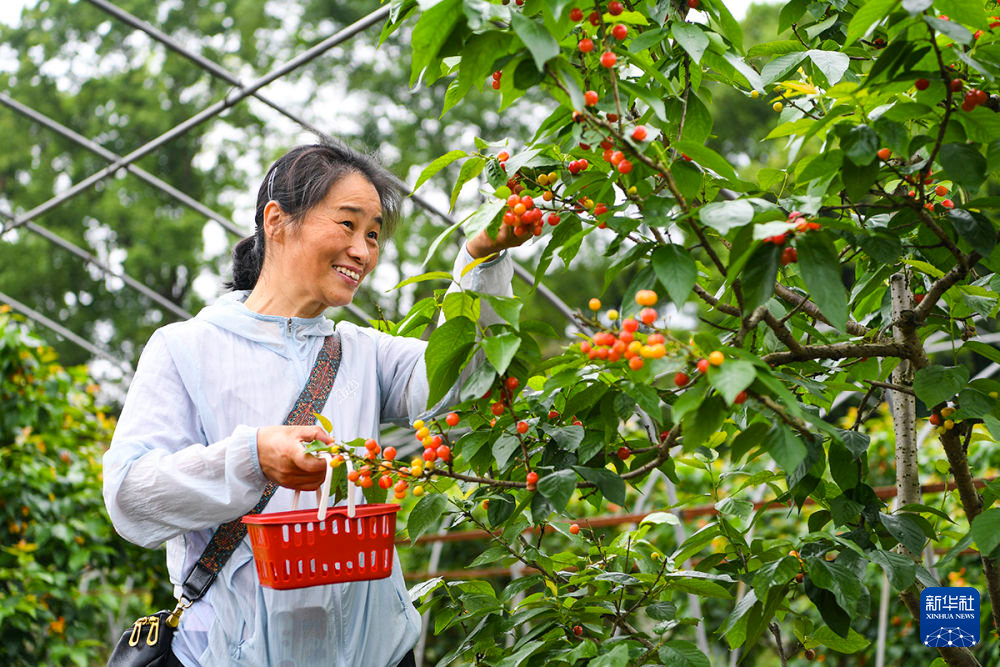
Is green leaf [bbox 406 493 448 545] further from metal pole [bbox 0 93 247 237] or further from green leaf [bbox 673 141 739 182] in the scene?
metal pole [bbox 0 93 247 237]

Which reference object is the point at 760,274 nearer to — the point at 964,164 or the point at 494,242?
the point at 964,164

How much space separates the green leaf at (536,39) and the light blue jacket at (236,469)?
54cm

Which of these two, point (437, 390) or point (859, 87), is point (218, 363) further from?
point (859, 87)

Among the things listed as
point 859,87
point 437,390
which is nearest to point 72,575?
point 437,390

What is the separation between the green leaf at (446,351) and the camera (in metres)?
1.29

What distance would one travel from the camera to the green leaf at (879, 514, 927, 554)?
1.46 meters

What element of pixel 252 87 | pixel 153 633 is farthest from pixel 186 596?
pixel 252 87

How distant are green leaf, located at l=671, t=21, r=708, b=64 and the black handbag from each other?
33.5 inches

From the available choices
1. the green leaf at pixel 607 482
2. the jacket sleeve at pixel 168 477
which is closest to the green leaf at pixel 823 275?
the green leaf at pixel 607 482

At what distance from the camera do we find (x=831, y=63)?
54.1 inches

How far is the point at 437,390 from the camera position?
132 cm

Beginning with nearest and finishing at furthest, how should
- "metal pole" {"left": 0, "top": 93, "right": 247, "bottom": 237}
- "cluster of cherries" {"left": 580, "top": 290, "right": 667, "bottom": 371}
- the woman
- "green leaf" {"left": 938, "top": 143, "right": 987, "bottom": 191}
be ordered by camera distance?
"cluster of cherries" {"left": 580, "top": 290, "right": 667, "bottom": 371}
"green leaf" {"left": 938, "top": 143, "right": 987, "bottom": 191}
the woman
"metal pole" {"left": 0, "top": 93, "right": 247, "bottom": 237}

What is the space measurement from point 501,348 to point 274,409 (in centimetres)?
61

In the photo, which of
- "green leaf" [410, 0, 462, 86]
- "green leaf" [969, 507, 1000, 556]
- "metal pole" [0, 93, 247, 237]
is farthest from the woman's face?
"metal pole" [0, 93, 247, 237]
